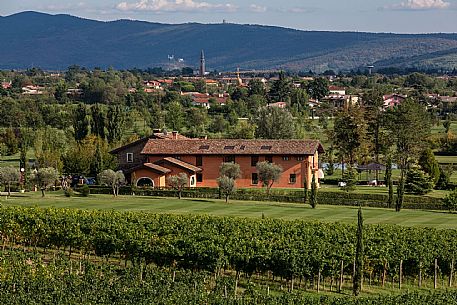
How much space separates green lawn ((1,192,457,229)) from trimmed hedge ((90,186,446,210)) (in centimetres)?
183

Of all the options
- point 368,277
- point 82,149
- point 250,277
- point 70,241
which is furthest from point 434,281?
point 82,149

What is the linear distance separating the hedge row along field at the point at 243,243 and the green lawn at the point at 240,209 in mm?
10045

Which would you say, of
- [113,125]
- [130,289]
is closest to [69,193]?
[113,125]

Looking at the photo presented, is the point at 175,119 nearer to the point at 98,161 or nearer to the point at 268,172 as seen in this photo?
the point at 98,161

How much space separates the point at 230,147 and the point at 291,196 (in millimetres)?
11748

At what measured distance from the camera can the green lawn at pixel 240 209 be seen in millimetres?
63219

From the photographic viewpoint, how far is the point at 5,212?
53.5 metres

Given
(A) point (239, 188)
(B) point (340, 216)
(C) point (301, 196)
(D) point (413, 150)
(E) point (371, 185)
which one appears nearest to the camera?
(B) point (340, 216)

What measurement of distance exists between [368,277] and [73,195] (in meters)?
35.1

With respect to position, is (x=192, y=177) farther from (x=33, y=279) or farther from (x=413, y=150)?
(x=33, y=279)

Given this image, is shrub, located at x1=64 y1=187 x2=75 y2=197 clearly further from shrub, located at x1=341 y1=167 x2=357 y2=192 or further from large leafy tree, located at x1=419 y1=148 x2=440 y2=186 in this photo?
large leafy tree, located at x1=419 y1=148 x2=440 y2=186

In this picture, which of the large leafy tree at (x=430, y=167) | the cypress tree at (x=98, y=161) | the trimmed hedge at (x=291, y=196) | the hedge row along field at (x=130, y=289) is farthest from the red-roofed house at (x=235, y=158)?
the hedge row along field at (x=130, y=289)

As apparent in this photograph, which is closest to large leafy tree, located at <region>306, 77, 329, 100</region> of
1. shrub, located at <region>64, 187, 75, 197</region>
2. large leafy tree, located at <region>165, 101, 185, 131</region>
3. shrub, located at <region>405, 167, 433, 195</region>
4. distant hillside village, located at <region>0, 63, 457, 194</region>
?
distant hillside village, located at <region>0, 63, 457, 194</region>

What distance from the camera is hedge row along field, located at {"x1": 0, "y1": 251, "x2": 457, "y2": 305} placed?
36.6 metres
